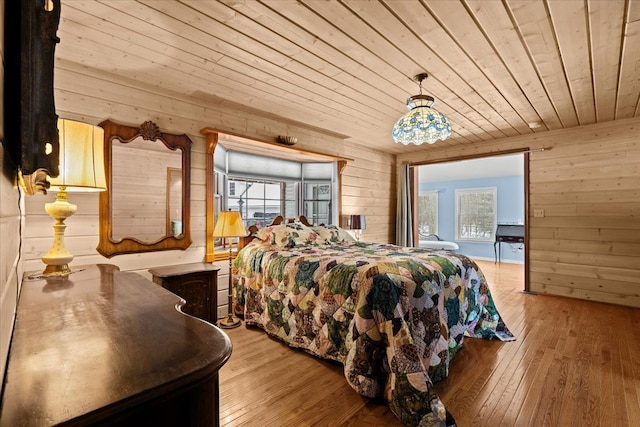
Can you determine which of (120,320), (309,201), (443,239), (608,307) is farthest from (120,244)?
(443,239)

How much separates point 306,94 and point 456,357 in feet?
8.65

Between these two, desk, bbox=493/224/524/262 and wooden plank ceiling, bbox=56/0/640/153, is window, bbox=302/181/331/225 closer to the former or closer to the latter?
wooden plank ceiling, bbox=56/0/640/153

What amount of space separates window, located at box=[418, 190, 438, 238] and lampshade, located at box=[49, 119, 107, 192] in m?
8.24

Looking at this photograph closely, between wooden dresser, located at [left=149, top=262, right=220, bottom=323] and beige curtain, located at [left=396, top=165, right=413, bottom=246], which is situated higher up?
beige curtain, located at [left=396, top=165, right=413, bottom=246]

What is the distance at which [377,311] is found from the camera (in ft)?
6.33

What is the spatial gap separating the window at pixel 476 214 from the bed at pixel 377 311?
566cm

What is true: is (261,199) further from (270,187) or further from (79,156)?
(79,156)

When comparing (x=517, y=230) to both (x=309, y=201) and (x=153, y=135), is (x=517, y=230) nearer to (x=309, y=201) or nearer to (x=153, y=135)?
(x=309, y=201)

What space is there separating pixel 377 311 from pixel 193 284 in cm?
162

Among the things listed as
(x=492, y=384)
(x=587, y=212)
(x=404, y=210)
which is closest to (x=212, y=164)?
(x=492, y=384)

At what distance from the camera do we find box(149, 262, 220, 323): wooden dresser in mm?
2557

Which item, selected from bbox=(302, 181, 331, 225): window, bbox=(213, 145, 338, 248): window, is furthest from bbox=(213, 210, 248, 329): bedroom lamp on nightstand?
bbox=(302, 181, 331, 225): window

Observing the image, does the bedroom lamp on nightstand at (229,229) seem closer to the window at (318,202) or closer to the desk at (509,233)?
the window at (318,202)

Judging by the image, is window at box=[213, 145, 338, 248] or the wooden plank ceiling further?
window at box=[213, 145, 338, 248]
